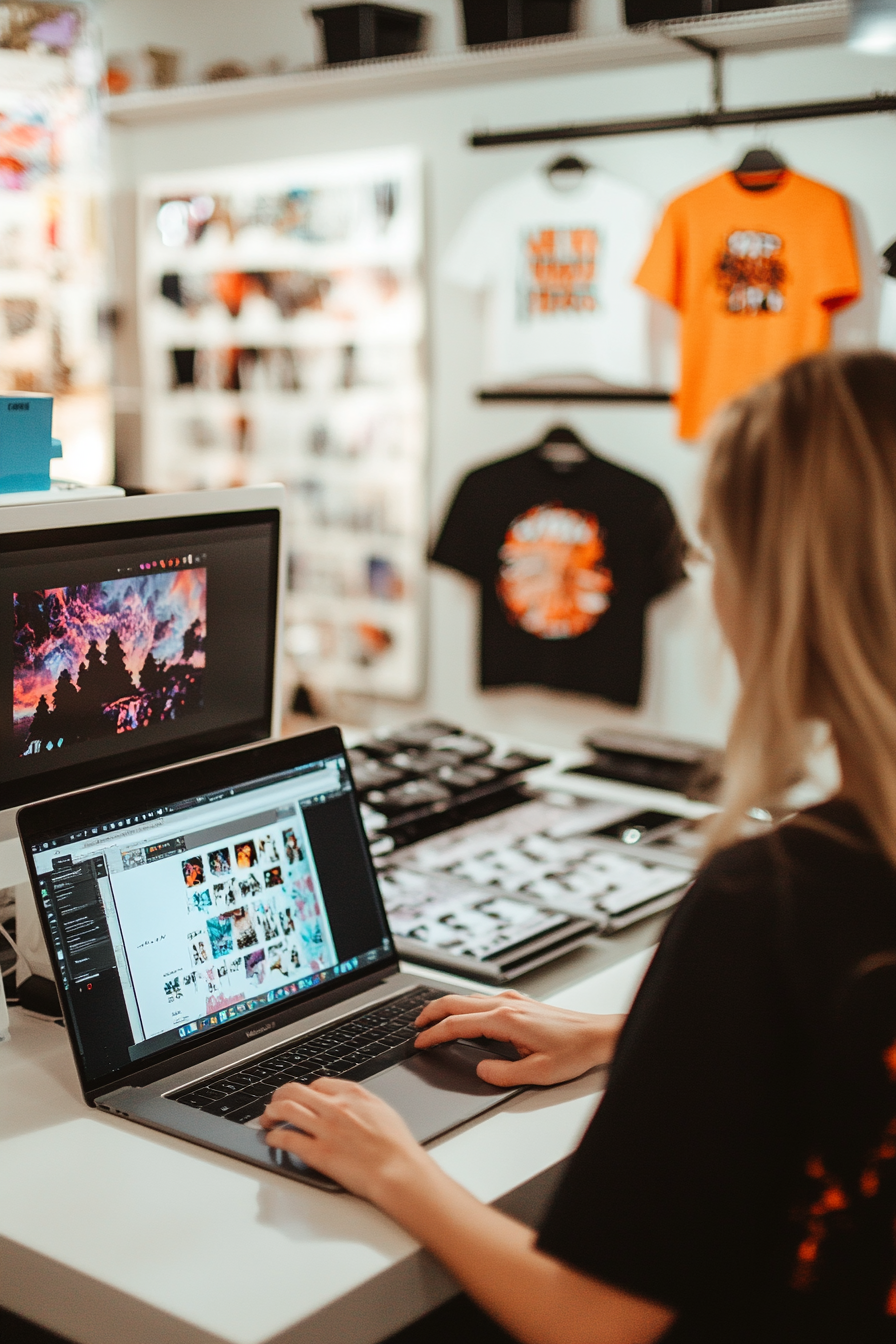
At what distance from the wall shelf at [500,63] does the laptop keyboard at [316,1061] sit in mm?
2451

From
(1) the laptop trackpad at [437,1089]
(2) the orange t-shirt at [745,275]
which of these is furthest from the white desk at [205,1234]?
(2) the orange t-shirt at [745,275]

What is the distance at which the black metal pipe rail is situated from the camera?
307 cm

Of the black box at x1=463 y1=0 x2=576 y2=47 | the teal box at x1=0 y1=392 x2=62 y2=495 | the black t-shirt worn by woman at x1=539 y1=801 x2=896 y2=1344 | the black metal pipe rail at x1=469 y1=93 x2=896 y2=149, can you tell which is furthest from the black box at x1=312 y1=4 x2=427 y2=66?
the black t-shirt worn by woman at x1=539 y1=801 x2=896 y2=1344

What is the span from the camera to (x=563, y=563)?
12.2 ft

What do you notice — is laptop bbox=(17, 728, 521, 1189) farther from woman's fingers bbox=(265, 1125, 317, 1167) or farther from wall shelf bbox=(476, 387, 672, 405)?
wall shelf bbox=(476, 387, 672, 405)

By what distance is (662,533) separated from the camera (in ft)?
11.7

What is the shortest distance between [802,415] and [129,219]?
4.24m

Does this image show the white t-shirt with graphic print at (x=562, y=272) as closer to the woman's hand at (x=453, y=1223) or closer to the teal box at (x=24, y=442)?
the teal box at (x=24, y=442)

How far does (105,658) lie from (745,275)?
7.56 ft

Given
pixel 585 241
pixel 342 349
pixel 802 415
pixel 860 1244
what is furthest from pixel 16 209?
pixel 860 1244

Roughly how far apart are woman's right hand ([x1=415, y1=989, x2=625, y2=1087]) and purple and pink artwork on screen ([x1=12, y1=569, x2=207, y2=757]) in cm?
49

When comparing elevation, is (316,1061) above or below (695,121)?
below

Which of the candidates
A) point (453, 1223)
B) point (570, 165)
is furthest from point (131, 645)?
point (570, 165)

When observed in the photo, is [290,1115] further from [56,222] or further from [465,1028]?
[56,222]
